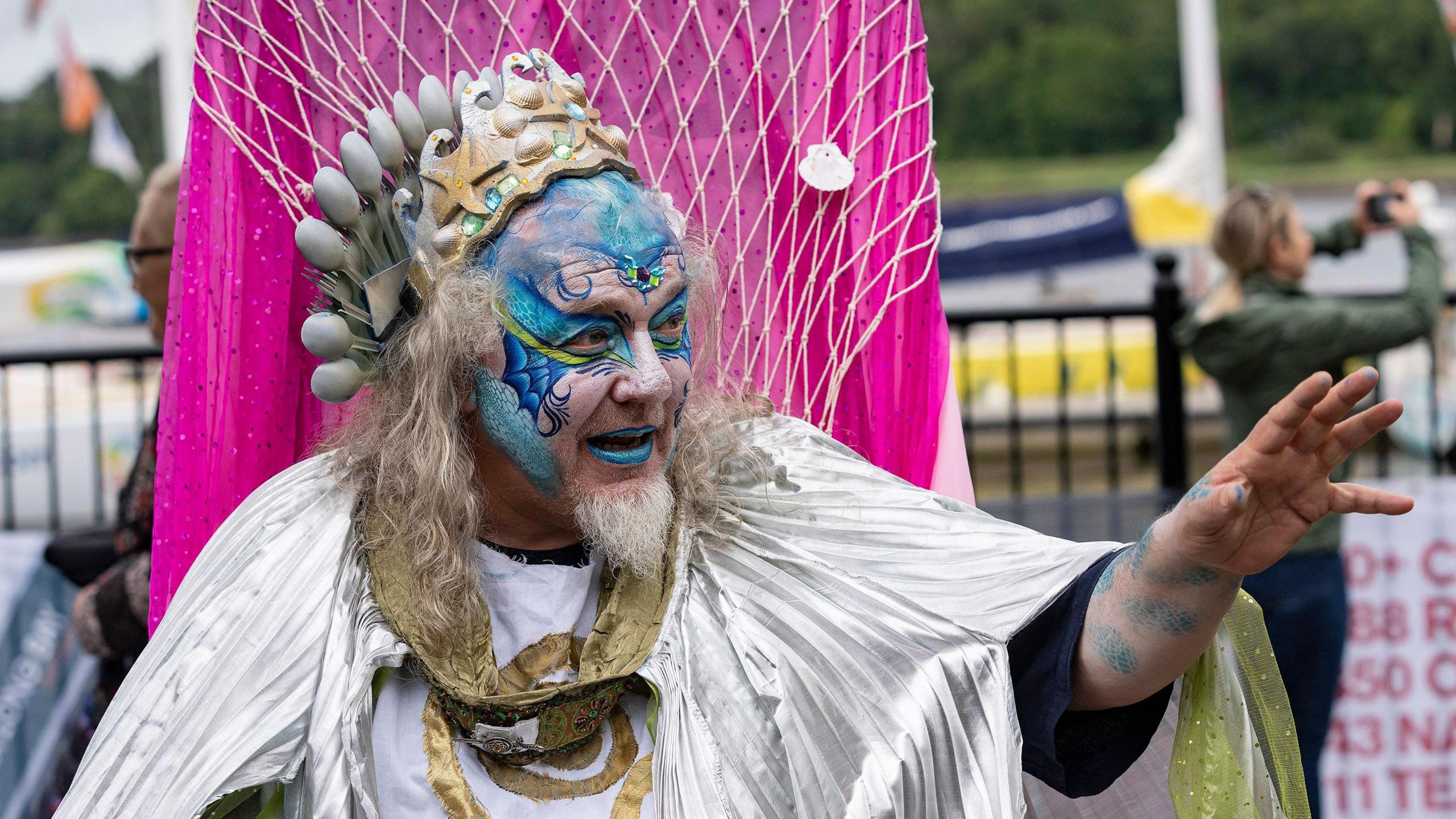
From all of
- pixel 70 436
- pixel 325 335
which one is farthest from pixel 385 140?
pixel 70 436

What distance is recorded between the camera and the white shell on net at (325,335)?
1.86 m

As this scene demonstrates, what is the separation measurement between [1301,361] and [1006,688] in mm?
2377

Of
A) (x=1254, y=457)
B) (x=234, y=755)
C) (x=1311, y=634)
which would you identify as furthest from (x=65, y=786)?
(x=1311, y=634)

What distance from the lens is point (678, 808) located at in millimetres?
1687

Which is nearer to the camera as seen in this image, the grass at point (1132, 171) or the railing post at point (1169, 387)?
the railing post at point (1169, 387)

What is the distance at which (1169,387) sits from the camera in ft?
16.4

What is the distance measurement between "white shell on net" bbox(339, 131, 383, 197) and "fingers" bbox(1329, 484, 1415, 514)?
1161mm

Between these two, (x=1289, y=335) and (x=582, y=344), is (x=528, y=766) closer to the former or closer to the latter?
(x=582, y=344)

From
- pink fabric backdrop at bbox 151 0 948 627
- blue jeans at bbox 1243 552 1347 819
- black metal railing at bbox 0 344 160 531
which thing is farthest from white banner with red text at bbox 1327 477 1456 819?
black metal railing at bbox 0 344 160 531

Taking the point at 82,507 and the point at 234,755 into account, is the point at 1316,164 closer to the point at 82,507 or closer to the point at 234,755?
the point at 82,507

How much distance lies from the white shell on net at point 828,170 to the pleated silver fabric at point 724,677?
0.70 m

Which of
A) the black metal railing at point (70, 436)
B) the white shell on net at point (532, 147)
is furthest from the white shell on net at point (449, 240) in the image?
the black metal railing at point (70, 436)

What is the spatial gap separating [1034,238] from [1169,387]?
9.57 meters

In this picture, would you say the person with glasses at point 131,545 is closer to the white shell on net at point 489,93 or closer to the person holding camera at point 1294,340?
the white shell on net at point 489,93
